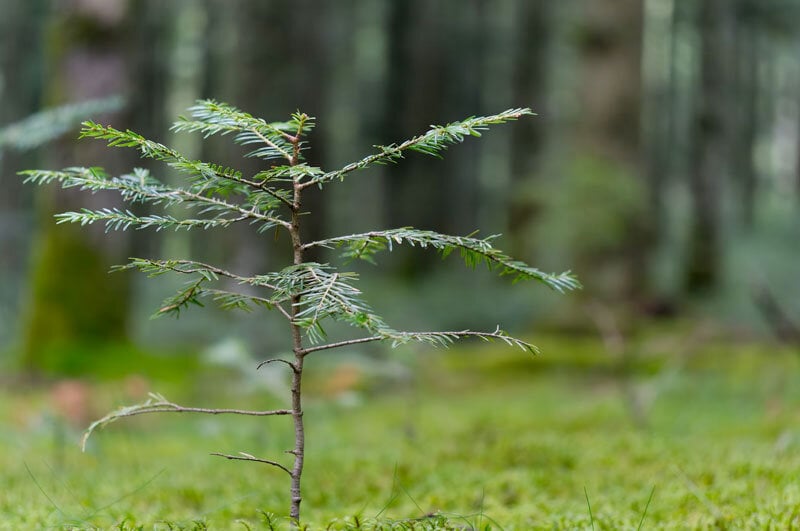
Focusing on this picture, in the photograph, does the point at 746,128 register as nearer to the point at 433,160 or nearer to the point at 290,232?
the point at 433,160

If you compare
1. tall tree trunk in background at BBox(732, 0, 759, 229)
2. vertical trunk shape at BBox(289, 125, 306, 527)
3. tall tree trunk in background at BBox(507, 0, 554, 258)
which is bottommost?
tall tree trunk in background at BBox(732, 0, 759, 229)

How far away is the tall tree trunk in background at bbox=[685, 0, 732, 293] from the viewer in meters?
13.9

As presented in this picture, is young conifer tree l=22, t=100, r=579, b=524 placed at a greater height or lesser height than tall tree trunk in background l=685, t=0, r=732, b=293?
greater

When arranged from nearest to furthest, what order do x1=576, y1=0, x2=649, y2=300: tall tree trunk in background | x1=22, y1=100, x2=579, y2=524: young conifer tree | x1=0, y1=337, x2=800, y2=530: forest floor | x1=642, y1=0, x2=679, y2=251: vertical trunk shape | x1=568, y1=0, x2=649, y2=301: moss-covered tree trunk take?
x1=22, y1=100, x2=579, y2=524: young conifer tree < x1=0, y1=337, x2=800, y2=530: forest floor < x1=568, y1=0, x2=649, y2=301: moss-covered tree trunk < x1=576, y1=0, x2=649, y2=300: tall tree trunk in background < x1=642, y1=0, x2=679, y2=251: vertical trunk shape

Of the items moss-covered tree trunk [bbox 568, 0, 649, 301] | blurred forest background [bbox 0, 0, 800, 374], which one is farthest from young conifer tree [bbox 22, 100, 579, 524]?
moss-covered tree trunk [bbox 568, 0, 649, 301]

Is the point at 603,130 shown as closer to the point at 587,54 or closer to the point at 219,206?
the point at 587,54

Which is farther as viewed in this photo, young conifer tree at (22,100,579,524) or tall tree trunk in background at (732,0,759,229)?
tall tree trunk in background at (732,0,759,229)

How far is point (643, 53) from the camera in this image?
10359 mm

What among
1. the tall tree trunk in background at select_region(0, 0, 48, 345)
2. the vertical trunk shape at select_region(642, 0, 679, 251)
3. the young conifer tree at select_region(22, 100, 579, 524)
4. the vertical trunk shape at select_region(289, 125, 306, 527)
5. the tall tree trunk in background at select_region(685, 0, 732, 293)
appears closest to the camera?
the young conifer tree at select_region(22, 100, 579, 524)

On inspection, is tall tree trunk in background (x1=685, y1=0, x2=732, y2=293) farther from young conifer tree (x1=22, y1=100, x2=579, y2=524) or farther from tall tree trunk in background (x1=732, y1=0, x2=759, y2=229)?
tall tree trunk in background (x1=732, y1=0, x2=759, y2=229)

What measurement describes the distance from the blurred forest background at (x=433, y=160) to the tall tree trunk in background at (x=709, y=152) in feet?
0.15

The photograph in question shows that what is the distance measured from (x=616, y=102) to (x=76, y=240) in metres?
6.78

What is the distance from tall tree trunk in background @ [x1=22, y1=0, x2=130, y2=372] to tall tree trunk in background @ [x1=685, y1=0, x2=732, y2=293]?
10165mm

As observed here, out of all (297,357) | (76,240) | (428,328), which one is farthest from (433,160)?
(297,357)
